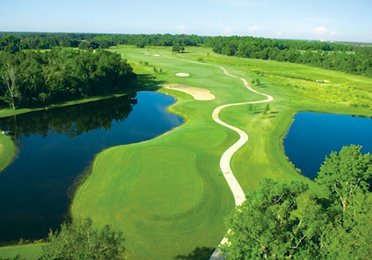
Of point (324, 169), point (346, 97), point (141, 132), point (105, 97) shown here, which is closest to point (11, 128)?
point (141, 132)

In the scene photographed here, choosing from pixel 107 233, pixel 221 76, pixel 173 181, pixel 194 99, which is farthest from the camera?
pixel 221 76

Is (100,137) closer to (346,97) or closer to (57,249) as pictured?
(57,249)

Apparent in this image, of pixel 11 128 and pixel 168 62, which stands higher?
pixel 168 62

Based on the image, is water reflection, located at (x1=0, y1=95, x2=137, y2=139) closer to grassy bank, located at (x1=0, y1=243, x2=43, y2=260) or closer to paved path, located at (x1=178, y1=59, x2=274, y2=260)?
paved path, located at (x1=178, y1=59, x2=274, y2=260)

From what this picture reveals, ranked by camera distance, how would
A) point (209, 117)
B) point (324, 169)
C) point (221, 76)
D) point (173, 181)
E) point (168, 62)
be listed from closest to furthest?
point (324, 169), point (173, 181), point (209, 117), point (221, 76), point (168, 62)

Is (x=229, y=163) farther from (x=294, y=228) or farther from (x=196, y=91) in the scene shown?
(x=196, y=91)

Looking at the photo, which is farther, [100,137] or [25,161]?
[100,137]
